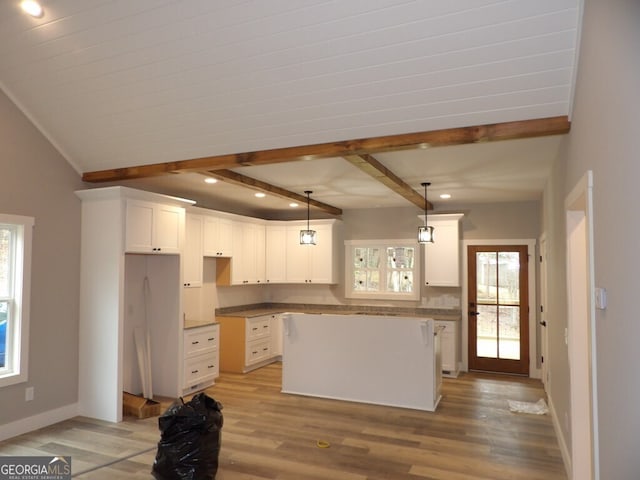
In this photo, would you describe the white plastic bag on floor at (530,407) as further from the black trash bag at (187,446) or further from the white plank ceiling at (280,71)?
the black trash bag at (187,446)

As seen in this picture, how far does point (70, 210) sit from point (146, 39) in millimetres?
2451

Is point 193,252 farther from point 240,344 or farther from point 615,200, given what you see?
point 615,200

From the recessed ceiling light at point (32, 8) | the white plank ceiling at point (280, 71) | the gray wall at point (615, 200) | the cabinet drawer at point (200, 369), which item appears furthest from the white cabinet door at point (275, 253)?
the gray wall at point (615, 200)

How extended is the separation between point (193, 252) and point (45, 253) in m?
1.93

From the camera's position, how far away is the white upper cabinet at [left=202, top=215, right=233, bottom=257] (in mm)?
6312

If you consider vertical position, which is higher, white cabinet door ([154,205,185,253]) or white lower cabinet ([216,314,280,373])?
white cabinet door ([154,205,185,253])

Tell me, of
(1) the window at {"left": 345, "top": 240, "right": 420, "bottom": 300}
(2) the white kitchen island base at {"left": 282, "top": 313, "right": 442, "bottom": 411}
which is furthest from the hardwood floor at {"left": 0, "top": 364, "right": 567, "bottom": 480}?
(1) the window at {"left": 345, "top": 240, "right": 420, "bottom": 300}

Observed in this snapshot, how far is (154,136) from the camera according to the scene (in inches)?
156

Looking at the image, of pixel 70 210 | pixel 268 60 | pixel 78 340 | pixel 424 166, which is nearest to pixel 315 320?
pixel 424 166

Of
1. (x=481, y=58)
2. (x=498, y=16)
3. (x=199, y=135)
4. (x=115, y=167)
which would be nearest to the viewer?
(x=498, y=16)

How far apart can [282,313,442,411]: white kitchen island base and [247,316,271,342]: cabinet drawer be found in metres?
1.22

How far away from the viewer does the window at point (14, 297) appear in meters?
4.08

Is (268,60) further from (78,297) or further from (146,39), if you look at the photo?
(78,297)

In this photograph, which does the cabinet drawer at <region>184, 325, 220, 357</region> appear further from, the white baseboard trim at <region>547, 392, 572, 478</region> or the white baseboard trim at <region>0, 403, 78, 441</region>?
the white baseboard trim at <region>547, 392, 572, 478</region>
